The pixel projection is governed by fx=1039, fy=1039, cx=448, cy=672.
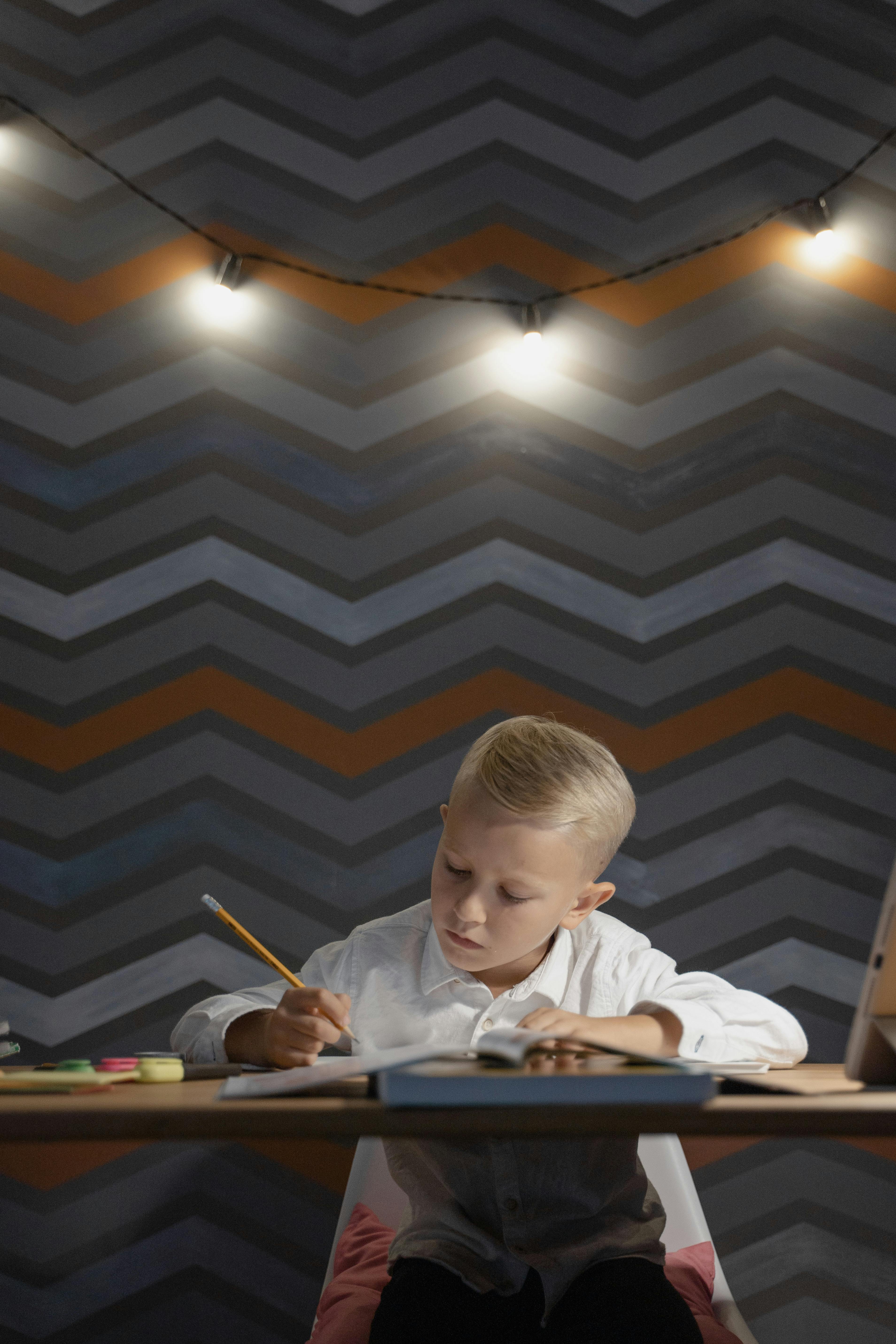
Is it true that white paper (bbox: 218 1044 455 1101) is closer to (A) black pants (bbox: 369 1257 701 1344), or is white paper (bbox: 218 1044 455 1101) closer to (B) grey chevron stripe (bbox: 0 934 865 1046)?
(A) black pants (bbox: 369 1257 701 1344)

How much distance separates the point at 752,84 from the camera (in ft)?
6.00

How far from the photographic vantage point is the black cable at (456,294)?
1774 millimetres

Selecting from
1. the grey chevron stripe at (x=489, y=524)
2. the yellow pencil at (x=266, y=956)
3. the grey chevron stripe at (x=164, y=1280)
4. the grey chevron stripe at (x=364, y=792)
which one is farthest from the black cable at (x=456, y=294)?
the grey chevron stripe at (x=164, y=1280)

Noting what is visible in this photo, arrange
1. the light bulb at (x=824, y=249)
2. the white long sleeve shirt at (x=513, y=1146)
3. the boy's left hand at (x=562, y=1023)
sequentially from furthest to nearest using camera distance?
the light bulb at (x=824, y=249)
the white long sleeve shirt at (x=513, y=1146)
the boy's left hand at (x=562, y=1023)

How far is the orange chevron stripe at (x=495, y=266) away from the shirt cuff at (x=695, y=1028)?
1.23 meters

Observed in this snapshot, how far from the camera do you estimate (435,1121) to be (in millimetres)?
615

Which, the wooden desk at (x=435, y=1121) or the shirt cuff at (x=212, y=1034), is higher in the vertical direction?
the wooden desk at (x=435, y=1121)

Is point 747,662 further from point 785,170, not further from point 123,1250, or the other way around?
point 123,1250

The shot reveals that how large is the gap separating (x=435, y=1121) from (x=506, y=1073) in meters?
0.07

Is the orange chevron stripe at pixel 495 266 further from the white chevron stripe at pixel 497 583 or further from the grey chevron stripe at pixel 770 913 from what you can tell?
the grey chevron stripe at pixel 770 913

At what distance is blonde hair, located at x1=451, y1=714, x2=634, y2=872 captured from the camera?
1.14 meters

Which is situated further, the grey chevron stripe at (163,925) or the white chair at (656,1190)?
the grey chevron stripe at (163,925)

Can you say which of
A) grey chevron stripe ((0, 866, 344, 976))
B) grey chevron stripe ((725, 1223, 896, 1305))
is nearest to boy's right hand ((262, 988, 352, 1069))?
grey chevron stripe ((0, 866, 344, 976))

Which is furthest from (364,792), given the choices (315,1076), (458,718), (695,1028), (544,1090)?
(544,1090)
